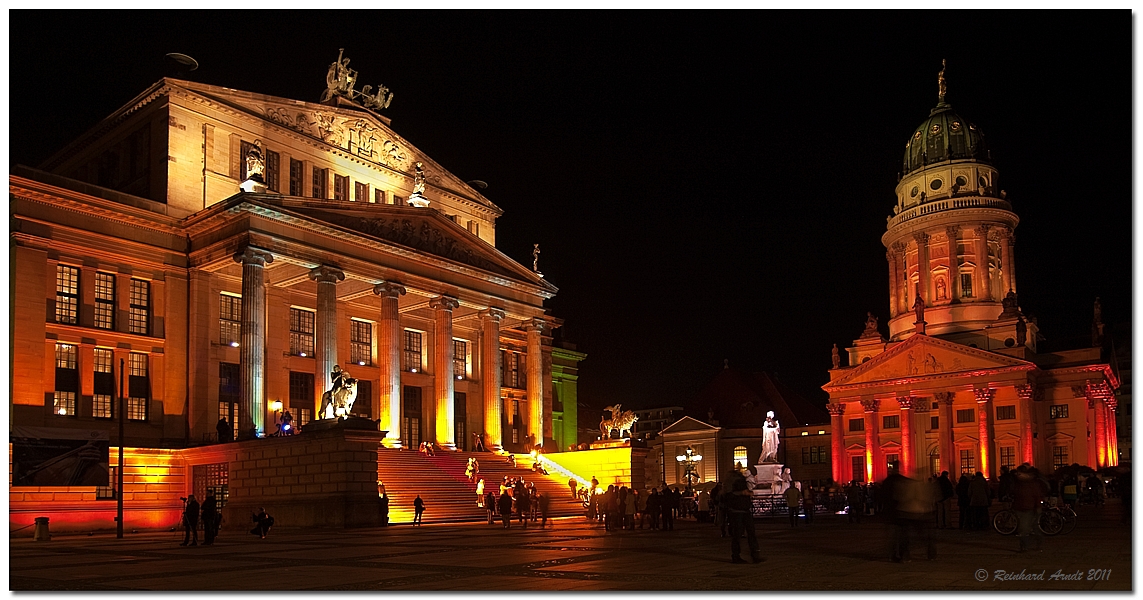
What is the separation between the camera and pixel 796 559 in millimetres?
20031

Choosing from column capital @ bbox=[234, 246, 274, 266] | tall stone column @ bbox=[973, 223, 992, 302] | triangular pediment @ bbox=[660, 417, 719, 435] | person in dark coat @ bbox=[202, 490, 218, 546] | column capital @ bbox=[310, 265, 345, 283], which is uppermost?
tall stone column @ bbox=[973, 223, 992, 302]

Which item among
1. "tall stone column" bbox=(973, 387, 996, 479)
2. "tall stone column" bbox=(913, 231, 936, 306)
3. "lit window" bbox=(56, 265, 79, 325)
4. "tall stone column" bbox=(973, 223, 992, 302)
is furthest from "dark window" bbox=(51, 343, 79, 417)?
"tall stone column" bbox=(973, 223, 992, 302)

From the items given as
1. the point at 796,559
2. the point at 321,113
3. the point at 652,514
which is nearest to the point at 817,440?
the point at 321,113

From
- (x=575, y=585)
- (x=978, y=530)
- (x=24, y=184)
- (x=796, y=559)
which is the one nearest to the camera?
(x=575, y=585)

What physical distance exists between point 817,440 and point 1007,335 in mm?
20885

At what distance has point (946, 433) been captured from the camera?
93688mm

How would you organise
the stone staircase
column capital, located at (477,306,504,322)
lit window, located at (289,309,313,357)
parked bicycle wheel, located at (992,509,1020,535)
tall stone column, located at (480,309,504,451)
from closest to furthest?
1. parked bicycle wheel, located at (992,509,1020,535)
2. the stone staircase
3. lit window, located at (289,309,313,357)
4. tall stone column, located at (480,309,504,451)
5. column capital, located at (477,306,504,322)

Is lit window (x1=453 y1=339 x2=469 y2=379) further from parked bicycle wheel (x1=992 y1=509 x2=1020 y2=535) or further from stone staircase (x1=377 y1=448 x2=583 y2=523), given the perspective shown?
→ parked bicycle wheel (x1=992 y1=509 x2=1020 y2=535)

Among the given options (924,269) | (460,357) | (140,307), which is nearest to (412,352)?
(460,357)

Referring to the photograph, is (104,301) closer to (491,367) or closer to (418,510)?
(418,510)

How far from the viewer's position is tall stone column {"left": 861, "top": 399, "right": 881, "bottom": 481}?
97375 mm

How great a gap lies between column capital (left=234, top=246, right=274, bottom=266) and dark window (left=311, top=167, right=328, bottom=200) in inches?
345

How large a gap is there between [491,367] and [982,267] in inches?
2349

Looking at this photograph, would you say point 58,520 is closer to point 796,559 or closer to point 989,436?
point 796,559
